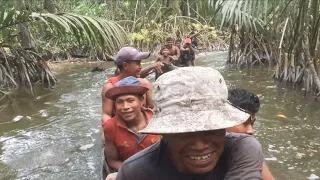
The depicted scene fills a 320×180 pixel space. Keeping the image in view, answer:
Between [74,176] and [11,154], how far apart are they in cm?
125

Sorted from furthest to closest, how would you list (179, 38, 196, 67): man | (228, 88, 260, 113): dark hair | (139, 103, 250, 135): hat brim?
1. (179, 38, 196, 67): man
2. (228, 88, 260, 113): dark hair
3. (139, 103, 250, 135): hat brim

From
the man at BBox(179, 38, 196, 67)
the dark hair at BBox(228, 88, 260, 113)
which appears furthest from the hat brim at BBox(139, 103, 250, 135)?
the man at BBox(179, 38, 196, 67)

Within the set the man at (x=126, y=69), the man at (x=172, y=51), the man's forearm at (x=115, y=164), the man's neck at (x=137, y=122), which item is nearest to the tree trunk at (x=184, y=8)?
the man at (x=172, y=51)

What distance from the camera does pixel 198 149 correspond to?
126 cm

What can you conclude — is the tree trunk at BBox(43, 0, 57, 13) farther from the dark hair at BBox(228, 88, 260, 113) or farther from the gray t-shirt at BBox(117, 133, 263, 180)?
the gray t-shirt at BBox(117, 133, 263, 180)

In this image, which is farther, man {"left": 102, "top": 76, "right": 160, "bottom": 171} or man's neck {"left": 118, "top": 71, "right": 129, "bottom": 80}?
man's neck {"left": 118, "top": 71, "right": 129, "bottom": 80}

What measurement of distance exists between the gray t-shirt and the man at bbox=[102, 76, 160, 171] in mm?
1726

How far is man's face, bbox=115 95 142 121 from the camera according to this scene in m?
3.17

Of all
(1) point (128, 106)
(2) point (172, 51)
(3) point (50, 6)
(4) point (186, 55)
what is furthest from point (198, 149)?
(3) point (50, 6)

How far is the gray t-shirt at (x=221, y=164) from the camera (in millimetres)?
1283

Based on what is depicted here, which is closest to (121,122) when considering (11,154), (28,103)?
(11,154)

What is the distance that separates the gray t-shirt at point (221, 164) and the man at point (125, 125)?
1.73 metres

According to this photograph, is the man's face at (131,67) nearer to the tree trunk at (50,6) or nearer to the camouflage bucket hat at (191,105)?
the camouflage bucket hat at (191,105)

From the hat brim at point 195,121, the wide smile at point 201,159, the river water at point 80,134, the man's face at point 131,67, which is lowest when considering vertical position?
the river water at point 80,134
